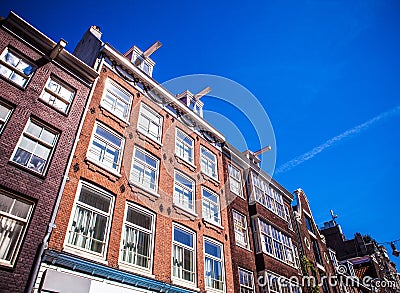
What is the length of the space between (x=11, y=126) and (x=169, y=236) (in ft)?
28.7

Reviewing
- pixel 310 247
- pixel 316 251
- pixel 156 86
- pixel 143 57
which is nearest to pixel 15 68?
pixel 156 86

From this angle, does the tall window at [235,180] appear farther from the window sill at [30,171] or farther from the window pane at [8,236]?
the window pane at [8,236]

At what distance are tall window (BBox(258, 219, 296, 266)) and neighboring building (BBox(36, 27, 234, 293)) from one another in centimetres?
395

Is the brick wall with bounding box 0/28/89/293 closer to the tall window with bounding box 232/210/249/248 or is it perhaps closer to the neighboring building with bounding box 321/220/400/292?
the tall window with bounding box 232/210/249/248

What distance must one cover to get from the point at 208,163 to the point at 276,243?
8.38 meters

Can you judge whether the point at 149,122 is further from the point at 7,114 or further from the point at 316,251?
the point at 316,251

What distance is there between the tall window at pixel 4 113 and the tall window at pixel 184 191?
9300mm

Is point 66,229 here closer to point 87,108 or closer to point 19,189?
point 19,189

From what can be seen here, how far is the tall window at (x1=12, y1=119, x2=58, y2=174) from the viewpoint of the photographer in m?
11.3

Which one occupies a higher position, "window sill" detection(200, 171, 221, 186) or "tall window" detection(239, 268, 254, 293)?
"window sill" detection(200, 171, 221, 186)

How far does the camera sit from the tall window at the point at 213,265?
53.9 feet

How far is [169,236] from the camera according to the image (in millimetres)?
15172

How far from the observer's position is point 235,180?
23.8m

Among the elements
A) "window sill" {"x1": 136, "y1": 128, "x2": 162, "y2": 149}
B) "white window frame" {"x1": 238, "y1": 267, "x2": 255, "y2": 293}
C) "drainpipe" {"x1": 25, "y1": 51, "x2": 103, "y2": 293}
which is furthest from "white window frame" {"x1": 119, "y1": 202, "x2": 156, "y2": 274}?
"white window frame" {"x1": 238, "y1": 267, "x2": 255, "y2": 293}
